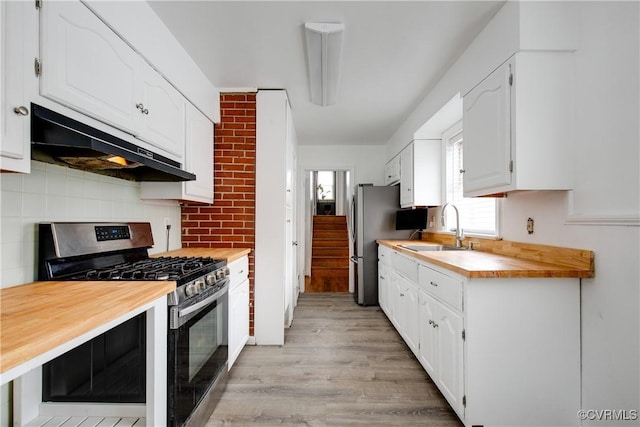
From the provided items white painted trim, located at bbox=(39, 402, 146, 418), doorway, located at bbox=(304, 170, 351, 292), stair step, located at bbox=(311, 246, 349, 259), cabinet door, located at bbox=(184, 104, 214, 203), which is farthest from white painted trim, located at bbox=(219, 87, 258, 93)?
stair step, located at bbox=(311, 246, 349, 259)

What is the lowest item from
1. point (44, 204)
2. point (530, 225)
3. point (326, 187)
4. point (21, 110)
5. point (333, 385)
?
point (333, 385)

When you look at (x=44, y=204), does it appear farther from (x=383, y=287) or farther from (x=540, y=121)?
(x=383, y=287)

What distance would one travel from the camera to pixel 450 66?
232 cm

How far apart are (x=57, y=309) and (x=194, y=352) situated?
0.75m

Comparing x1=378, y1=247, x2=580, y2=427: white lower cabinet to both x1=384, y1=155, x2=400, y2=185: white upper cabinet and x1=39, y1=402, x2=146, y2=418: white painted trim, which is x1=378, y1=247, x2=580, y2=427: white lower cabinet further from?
x1=384, y1=155, x2=400, y2=185: white upper cabinet

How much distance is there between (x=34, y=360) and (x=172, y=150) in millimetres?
1502

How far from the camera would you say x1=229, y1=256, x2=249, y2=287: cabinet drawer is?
219 cm

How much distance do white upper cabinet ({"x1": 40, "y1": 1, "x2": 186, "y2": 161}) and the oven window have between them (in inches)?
41.2

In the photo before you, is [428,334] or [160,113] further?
[428,334]

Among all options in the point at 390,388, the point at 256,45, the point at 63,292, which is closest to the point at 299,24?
the point at 256,45

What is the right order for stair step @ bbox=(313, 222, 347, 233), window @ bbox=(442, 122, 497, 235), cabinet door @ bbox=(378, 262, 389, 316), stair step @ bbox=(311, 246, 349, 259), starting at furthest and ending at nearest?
1. stair step @ bbox=(313, 222, 347, 233)
2. stair step @ bbox=(311, 246, 349, 259)
3. cabinet door @ bbox=(378, 262, 389, 316)
4. window @ bbox=(442, 122, 497, 235)

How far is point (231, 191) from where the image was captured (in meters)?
2.71

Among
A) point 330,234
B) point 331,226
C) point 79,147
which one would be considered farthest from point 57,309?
point 331,226

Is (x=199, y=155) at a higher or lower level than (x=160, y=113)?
lower
